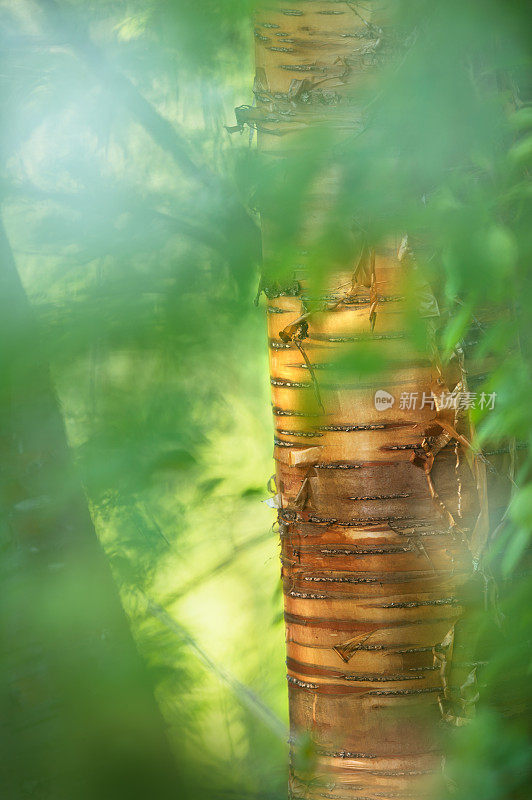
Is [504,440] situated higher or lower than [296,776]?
higher

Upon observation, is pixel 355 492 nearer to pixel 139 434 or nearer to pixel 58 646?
pixel 139 434

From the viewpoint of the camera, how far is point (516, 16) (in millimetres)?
473

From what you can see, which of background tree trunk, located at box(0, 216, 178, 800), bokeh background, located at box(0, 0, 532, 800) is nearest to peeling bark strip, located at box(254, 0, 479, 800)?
bokeh background, located at box(0, 0, 532, 800)

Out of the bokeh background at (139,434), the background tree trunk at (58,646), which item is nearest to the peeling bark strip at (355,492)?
the bokeh background at (139,434)

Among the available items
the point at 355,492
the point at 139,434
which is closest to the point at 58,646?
the point at 139,434

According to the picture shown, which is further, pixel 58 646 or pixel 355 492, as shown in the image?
pixel 58 646

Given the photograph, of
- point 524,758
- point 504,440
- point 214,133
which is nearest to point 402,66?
point 504,440

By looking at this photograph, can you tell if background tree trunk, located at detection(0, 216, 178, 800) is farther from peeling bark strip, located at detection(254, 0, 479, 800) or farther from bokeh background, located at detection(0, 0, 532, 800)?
peeling bark strip, located at detection(254, 0, 479, 800)

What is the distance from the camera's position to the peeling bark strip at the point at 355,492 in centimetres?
58

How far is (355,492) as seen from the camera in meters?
0.62

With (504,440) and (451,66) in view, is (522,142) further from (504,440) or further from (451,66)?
(504,440)

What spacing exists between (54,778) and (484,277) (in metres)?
1.04

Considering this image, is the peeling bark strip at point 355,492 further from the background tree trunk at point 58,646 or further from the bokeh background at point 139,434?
the background tree trunk at point 58,646

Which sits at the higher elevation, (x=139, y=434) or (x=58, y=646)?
(x=139, y=434)
